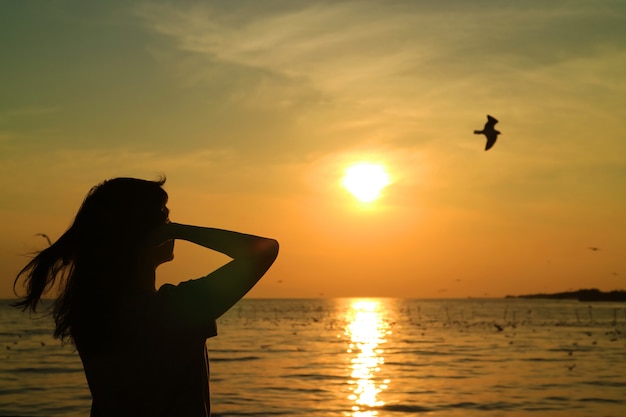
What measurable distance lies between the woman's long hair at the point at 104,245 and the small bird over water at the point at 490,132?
54.3 feet

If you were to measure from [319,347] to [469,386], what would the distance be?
20527mm

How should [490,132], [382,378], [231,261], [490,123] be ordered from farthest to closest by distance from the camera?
[382,378]
[490,123]
[490,132]
[231,261]

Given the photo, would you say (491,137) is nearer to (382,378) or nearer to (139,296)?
(382,378)

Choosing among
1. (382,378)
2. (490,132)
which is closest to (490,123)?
(490,132)

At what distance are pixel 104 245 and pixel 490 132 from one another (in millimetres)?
17131

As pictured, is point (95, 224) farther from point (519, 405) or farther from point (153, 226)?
point (519, 405)

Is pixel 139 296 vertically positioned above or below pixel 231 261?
below

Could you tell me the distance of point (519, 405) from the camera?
2272 cm

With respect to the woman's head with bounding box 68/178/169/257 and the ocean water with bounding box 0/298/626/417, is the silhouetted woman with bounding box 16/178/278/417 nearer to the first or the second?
the woman's head with bounding box 68/178/169/257

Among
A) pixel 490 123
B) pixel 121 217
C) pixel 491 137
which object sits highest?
pixel 490 123

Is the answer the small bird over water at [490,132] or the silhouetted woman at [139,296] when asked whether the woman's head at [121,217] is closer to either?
the silhouetted woman at [139,296]

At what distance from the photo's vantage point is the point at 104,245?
269cm

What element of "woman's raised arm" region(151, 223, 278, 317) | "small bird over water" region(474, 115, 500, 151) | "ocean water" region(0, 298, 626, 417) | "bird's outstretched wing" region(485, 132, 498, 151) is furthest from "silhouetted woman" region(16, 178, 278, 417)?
"ocean water" region(0, 298, 626, 417)

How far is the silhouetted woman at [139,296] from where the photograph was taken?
102 inches
